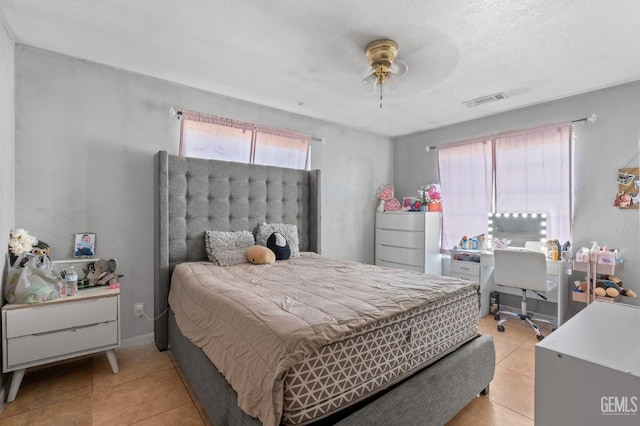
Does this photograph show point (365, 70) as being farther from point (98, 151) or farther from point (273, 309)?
point (98, 151)

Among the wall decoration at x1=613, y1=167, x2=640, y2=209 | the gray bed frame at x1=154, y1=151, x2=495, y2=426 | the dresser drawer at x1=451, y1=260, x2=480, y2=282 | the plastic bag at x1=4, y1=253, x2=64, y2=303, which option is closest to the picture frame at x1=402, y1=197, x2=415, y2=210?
the dresser drawer at x1=451, y1=260, x2=480, y2=282

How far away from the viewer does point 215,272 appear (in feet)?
7.73

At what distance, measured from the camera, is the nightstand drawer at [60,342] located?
1865 mm

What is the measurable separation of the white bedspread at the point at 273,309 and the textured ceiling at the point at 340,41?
1.72 m

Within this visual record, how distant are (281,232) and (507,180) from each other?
288 centimetres

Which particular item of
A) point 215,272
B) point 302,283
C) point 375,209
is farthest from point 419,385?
point 375,209

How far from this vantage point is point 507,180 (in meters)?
3.71

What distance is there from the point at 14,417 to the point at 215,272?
4.43ft

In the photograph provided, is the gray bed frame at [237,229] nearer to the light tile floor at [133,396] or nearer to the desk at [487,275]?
the light tile floor at [133,396]

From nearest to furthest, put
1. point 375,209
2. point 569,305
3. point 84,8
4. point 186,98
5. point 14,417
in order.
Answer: point 14,417 < point 84,8 < point 186,98 < point 569,305 < point 375,209

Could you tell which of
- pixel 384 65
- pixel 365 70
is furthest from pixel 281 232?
pixel 384 65

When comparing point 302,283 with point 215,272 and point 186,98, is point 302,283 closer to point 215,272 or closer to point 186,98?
point 215,272

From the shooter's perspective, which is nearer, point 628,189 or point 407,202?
point 628,189

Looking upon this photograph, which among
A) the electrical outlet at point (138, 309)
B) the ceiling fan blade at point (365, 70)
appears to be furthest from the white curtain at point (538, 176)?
the electrical outlet at point (138, 309)
